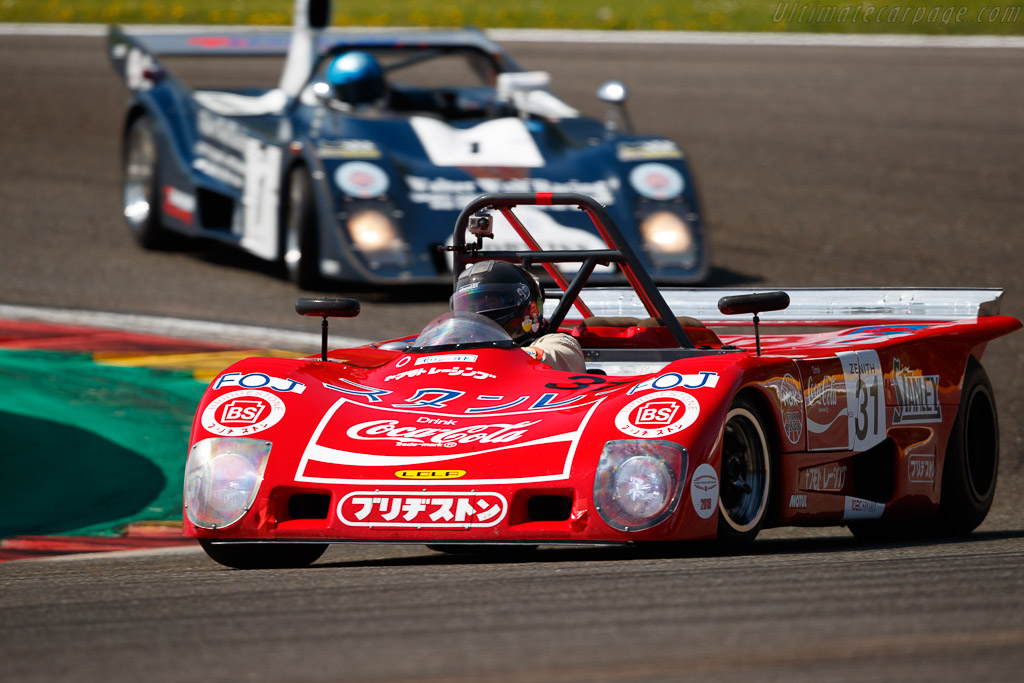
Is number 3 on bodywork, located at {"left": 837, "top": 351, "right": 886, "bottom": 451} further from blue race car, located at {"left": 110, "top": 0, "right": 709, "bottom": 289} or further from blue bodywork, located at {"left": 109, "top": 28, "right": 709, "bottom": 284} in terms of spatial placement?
blue bodywork, located at {"left": 109, "top": 28, "right": 709, "bottom": 284}

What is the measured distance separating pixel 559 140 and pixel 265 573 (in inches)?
257

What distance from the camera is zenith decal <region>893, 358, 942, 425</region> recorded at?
629 cm

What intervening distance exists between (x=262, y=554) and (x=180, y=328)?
4.62 metres

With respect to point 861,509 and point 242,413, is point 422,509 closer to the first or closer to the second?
point 242,413

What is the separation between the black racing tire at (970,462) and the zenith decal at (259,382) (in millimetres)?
2423

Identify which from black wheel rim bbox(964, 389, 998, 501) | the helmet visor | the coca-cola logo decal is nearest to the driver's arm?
the helmet visor

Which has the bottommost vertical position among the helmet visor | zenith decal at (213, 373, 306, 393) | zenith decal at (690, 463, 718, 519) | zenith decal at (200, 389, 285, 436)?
zenith decal at (690, 463, 718, 519)

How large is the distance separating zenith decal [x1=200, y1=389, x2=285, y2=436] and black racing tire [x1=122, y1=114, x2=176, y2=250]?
291 inches

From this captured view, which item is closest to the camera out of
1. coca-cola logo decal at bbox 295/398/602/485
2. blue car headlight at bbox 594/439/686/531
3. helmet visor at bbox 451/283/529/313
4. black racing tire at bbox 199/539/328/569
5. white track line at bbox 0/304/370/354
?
blue car headlight at bbox 594/439/686/531

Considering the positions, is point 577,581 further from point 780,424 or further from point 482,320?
point 482,320

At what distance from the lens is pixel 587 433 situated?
515cm

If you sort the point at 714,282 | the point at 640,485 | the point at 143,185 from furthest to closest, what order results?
the point at 143,185 < the point at 714,282 < the point at 640,485

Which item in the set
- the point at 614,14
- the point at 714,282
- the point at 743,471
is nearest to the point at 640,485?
the point at 743,471

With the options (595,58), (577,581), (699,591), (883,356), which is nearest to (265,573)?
(577,581)
